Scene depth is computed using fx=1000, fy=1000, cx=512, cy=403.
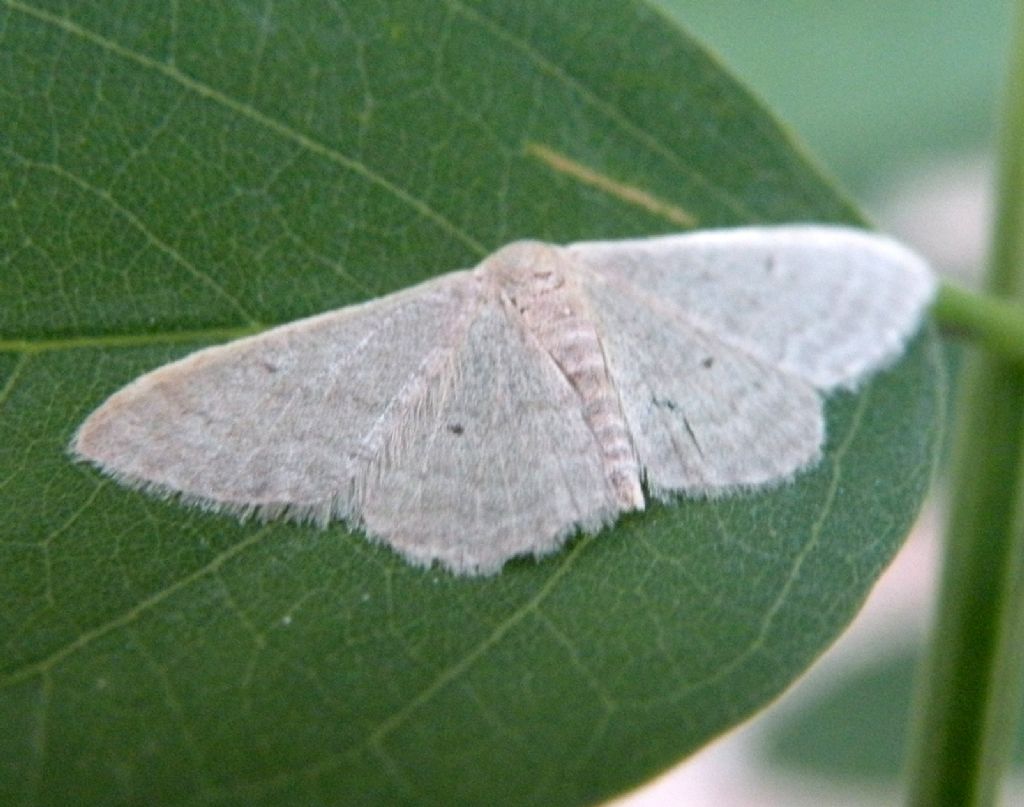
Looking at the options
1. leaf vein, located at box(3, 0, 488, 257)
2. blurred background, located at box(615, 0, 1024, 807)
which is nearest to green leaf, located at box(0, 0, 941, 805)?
leaf vein, located at box(3, 0, 488, 257)

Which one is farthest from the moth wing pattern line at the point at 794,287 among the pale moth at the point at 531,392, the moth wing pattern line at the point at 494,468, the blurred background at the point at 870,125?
the blurred background at the point at 870,125

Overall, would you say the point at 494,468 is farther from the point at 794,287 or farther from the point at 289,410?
the point at 794,287

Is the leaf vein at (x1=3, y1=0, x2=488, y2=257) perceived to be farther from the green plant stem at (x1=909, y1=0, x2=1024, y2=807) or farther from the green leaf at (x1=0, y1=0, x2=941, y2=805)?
the green plant stem at (x1=909, y1=0, x2=1024, y2=807)

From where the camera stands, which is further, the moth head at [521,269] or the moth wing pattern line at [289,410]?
the moth head at [521,269]

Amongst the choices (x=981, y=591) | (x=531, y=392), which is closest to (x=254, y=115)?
(x=531, y=392)

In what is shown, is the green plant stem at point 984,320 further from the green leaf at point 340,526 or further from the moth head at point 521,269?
the moth head at point 521,269

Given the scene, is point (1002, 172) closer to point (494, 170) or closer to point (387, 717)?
point (494, 170)
